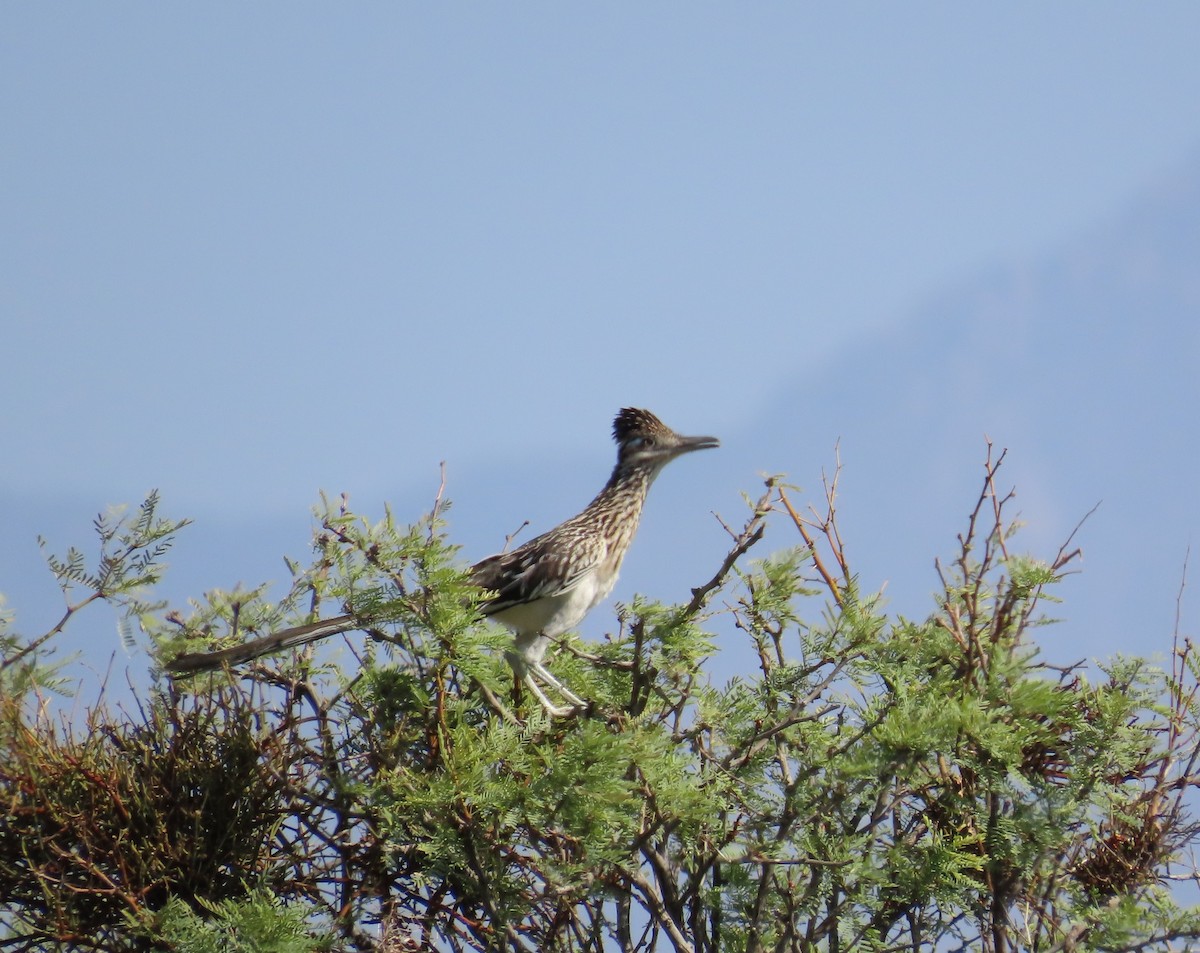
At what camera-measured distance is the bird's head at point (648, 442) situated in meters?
7.64

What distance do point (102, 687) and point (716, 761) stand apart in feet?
7.56

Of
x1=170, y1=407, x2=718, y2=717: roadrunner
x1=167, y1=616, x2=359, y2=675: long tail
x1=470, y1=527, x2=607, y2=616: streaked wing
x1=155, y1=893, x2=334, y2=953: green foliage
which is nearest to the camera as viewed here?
x1=155, y1=893, x2=334, y2=953: green foliage

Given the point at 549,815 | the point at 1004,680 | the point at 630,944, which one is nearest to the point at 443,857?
the point at 549,815

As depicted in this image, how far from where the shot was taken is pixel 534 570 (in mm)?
6582

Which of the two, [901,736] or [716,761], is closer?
[901,736]

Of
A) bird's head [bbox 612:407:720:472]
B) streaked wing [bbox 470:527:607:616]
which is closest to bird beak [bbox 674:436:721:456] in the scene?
bird's head [bbox 612:407:720:472]

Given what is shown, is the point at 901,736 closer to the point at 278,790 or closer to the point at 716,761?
the point at 716,761

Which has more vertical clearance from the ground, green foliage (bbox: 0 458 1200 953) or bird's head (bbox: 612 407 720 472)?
bird's head (bbox: 612 407 720 472)

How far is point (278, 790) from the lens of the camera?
500cm

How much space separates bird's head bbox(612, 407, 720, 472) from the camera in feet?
25.1

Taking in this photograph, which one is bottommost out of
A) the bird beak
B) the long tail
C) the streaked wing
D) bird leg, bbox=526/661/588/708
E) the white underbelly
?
bird leg, bbox=526/661/588/708

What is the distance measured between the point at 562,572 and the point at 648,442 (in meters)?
1.32

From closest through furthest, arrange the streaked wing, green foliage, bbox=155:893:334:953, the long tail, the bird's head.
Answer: green foliage, bbox=155:893:334:953 → the long tail → the streaked wing → the bird's head

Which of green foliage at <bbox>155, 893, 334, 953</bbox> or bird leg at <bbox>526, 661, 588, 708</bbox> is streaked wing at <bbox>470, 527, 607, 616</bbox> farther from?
green foliage at <bbox>155, 893, 334, 953</bbox>
